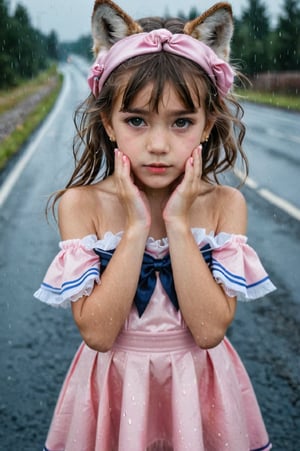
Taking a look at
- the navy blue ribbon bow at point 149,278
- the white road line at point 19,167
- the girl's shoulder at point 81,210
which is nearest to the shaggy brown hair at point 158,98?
the girl's shoulder at point 81,210

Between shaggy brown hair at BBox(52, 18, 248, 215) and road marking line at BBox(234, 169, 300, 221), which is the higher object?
shaggy brown hair at BBox(52, 18, 248, 215)

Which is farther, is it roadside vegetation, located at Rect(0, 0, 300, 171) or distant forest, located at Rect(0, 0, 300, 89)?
distant forest, located at Rect(0, 0, 300, 89)

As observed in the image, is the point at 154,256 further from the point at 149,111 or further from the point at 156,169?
the point at 149,111

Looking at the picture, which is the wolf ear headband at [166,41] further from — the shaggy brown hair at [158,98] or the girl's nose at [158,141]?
the girl's nose at [158,141]

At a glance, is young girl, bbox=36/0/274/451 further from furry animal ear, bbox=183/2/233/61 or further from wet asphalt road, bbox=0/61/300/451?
wet asphalt road, bbox=0/61/300/451

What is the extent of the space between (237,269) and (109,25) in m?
A: 0.88

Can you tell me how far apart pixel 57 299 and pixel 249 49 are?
2195 inches

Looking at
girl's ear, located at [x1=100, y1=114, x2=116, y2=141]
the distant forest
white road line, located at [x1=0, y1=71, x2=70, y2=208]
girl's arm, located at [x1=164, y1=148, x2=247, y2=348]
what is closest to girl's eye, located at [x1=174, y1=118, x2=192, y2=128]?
girl's arm, located at [x1=164, y1=148, x2=247, y2=348]

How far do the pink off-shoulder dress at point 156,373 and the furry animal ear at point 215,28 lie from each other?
61cm

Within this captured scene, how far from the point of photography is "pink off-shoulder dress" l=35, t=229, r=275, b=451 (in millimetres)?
2076

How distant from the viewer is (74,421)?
7.22 ft

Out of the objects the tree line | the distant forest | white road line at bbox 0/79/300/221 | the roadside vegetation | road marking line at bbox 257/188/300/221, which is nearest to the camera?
road marking line at bbox 257/188/300/221

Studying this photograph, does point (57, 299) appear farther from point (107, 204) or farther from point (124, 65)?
point (124, 65)

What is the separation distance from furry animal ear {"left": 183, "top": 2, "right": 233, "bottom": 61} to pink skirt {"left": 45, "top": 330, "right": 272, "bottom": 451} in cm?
95
